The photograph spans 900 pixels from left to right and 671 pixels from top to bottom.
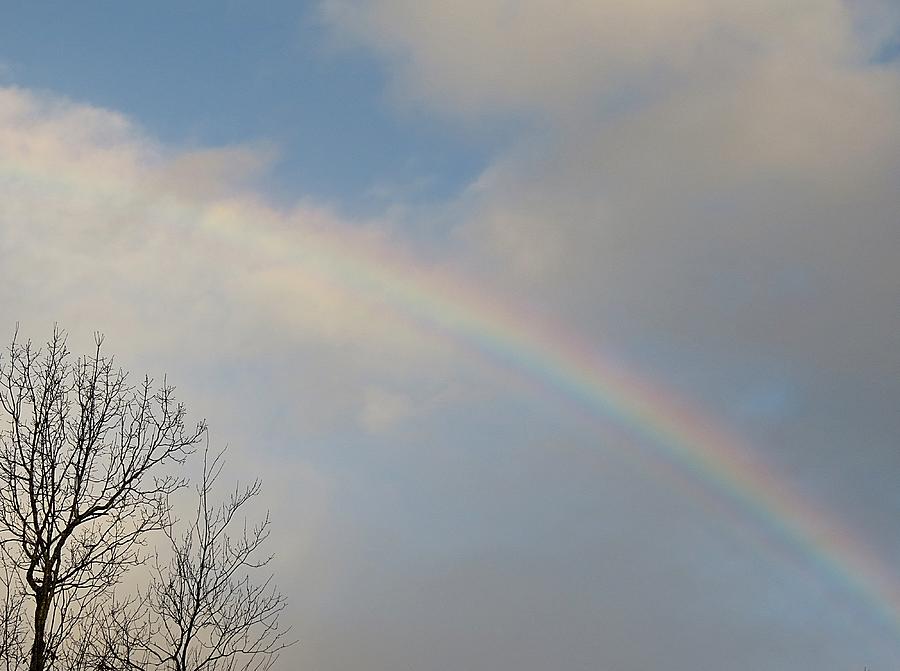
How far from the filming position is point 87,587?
13.7m

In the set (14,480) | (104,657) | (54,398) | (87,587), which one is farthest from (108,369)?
(104,657)

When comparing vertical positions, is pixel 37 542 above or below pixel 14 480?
below

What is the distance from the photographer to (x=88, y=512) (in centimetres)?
1348

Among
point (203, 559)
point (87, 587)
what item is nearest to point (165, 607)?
point (203, 559)

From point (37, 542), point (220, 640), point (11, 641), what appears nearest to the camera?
point (37, 542)

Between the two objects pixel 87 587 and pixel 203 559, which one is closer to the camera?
pixel 87 587

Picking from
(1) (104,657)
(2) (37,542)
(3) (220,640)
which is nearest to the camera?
(2) (37,542)

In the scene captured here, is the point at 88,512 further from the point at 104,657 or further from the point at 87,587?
the point at 104,657

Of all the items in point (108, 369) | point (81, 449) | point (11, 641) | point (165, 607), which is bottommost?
point (11, 641)

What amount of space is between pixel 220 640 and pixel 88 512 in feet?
12.1

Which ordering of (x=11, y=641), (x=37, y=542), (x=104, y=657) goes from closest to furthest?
(x=37, y=542) < (x=11, y=641) < (x=104, y=657)

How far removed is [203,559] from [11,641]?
3.20m

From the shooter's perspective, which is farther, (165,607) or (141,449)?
(165,607)

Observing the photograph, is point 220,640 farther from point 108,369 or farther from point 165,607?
point 108,369
